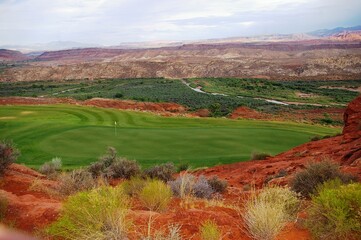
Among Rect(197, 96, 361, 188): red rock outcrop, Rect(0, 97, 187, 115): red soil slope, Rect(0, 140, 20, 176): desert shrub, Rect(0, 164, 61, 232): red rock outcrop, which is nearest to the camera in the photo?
Rect(0, 164, 61, 232): red rock outcrop

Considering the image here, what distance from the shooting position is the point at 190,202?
768 cm

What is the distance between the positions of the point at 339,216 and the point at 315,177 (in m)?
3.65

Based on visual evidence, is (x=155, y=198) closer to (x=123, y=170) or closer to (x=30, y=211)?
(x=30, y=211)

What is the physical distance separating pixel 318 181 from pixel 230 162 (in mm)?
8635

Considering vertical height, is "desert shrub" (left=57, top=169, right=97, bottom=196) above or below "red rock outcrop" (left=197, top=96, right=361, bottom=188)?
above

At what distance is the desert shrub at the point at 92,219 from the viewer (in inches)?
197

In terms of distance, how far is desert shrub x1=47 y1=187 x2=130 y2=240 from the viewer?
5.00m

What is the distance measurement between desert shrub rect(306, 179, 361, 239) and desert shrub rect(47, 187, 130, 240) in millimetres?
2841

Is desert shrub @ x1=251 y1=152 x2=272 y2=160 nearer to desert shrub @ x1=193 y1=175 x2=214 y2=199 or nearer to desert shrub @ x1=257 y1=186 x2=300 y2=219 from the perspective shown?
desert shrub @ x1=193 y1=175 x2=214 y2=199

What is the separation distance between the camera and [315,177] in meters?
8.69

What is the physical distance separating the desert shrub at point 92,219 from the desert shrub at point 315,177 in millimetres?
4868

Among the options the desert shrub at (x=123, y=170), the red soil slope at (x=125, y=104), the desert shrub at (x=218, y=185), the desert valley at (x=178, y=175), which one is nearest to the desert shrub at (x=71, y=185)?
the desert valley at (x=178, y=175)

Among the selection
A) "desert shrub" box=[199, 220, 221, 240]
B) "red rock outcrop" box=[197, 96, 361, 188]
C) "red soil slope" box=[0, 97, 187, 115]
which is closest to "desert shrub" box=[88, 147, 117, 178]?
"red rock outcrop" box=[197, 96, 361, 188]

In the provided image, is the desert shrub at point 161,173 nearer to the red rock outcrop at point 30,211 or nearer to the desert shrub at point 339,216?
the red rock outcrop at point 30,211
